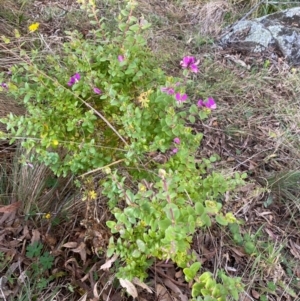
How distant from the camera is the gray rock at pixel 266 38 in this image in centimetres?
320

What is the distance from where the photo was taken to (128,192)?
134 centimetres

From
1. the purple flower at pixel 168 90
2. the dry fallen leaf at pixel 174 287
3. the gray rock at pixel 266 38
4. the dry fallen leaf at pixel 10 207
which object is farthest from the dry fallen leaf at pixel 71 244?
the gray rock at pixel 266 38

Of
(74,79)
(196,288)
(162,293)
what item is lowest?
(162,293)

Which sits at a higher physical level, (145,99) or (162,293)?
(145,99)

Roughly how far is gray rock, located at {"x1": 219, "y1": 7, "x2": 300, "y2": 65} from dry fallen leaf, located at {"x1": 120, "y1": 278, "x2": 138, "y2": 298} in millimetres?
2222

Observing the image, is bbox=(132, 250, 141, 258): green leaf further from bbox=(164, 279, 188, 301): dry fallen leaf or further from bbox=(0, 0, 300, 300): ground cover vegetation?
bbox=(164, 279, 188, 301): dry fallen leaf

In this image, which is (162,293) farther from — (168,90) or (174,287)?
(168,90)

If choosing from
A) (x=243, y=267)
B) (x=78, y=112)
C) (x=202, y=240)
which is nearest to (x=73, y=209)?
(x=78, y=112)

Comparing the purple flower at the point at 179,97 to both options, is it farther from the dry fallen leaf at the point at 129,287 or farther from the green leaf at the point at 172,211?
the dry fallen leaf at the point at 129,287

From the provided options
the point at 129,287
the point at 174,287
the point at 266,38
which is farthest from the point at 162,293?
the point at 266,38

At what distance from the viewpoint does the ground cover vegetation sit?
1.43 m

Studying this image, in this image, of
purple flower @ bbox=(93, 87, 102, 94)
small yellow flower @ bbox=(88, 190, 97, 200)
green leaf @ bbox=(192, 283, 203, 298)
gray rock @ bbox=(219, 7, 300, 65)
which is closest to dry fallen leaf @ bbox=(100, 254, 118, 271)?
small yellow flower @ bbox=(88, 190, 97, 200)

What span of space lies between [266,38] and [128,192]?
233cm

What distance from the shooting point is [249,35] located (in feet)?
10.7
